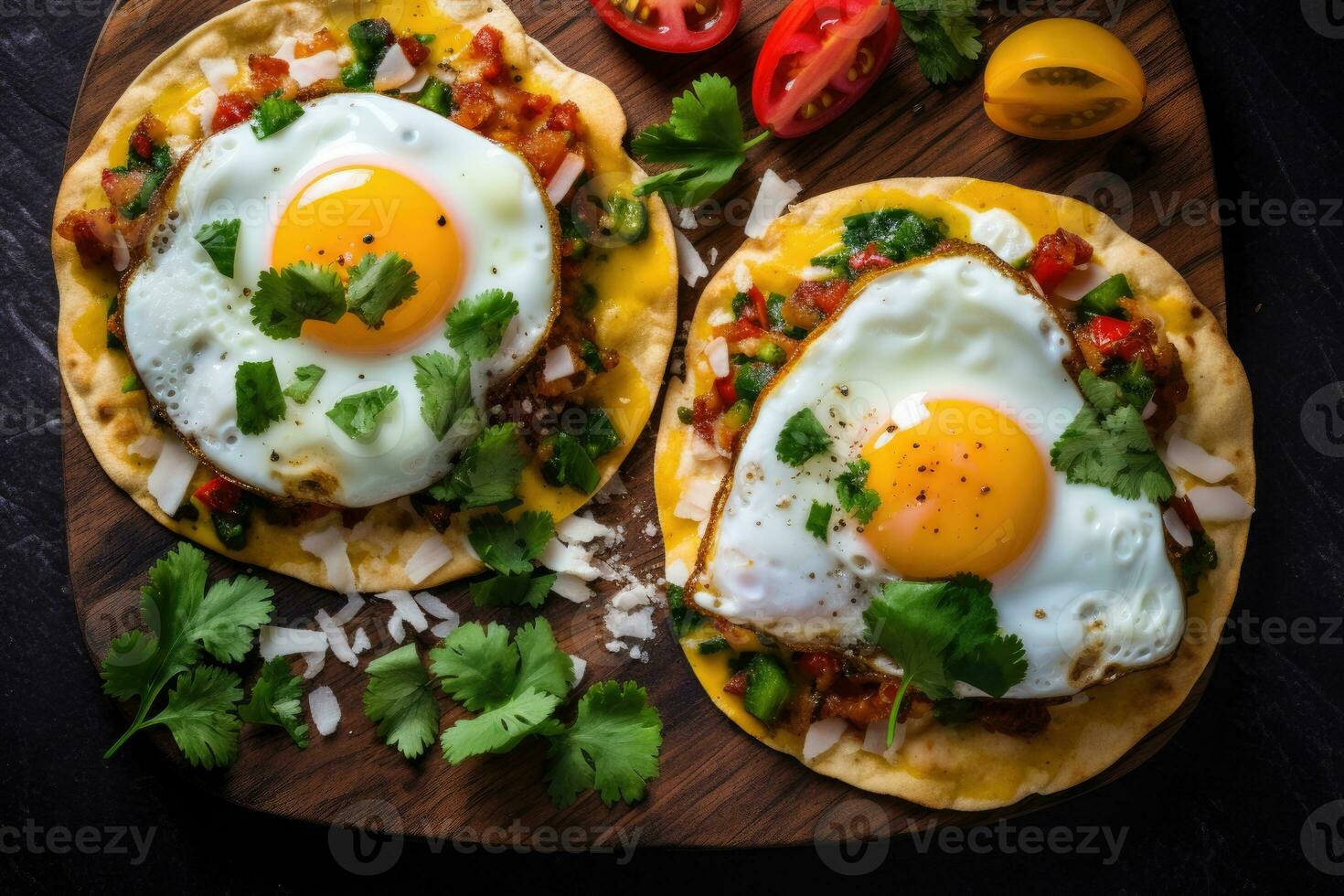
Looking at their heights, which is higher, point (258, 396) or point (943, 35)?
point (943, 35)

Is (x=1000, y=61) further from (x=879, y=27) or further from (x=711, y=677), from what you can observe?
(x=711, y=677)

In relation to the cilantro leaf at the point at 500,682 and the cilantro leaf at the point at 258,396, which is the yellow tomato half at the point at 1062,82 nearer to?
the cilantro leaf at the point at 500,682

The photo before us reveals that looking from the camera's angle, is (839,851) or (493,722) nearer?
(493,722)

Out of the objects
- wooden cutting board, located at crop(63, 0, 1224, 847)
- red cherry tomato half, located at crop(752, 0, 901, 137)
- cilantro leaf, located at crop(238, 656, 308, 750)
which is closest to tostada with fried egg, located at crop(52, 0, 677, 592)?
wooden cutting board, located at crop(63, 0, 1224, 847)

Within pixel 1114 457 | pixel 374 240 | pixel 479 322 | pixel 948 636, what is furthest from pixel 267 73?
pixel 1114 457

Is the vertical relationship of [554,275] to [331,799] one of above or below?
above

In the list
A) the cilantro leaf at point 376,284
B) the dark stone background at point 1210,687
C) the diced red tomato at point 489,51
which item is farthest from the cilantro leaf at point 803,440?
the diced red tomato at point 489,51

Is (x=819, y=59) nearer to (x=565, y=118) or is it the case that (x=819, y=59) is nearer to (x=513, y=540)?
(x=565, y=118)

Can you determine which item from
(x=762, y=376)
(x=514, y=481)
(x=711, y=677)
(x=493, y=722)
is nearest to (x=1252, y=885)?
(x=711, y=677)
